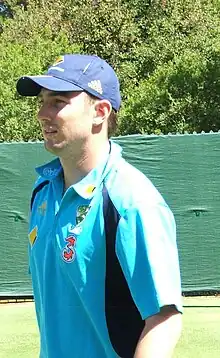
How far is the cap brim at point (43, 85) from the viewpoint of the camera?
231 centimetres

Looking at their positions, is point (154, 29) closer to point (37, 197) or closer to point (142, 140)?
point (142, 140)

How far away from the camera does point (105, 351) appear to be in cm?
221

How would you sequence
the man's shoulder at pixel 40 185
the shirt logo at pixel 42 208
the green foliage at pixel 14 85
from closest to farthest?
the shirt logo at pixel 42 208 → the man's shoulder at pixel 40 185 → the green foliage at pixel 14 85

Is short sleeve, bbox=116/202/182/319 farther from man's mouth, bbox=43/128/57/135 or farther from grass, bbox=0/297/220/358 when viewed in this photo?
grass, bbox=0/297/220/358

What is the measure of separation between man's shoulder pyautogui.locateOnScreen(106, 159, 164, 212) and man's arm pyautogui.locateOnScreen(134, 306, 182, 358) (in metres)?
0.29

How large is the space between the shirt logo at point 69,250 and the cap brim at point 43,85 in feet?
1.40

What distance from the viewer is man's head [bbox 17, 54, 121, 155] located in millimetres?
2311

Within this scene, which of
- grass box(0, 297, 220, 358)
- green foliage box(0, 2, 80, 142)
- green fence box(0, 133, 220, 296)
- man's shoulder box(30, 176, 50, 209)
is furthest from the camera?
green foliage box(0, 2, 80, 142)

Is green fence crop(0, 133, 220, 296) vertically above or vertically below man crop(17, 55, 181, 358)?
below

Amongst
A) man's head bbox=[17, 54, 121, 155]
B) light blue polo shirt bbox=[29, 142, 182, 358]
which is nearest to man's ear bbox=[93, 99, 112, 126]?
man's head bbox=[17, 54, 121, 155]

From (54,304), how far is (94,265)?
0.59 ft

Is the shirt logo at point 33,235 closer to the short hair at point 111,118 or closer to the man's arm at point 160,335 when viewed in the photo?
the short hair at point 111,118

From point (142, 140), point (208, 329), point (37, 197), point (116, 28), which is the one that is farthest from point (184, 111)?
point (37, 197)

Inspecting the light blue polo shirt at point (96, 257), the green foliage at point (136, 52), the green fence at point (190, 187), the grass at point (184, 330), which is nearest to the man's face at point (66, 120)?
the light blue polo shirt at point (96, 257)
